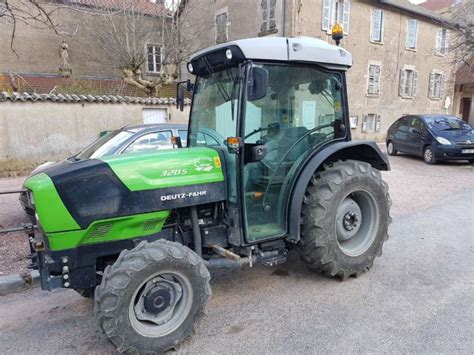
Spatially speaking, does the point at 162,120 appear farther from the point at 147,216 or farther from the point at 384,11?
the point at 384,11

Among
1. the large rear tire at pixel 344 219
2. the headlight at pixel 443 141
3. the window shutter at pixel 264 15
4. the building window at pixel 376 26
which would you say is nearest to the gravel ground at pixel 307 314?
the large rear tire at pixel 344 219

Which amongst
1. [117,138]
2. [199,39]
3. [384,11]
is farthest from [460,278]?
[384,11]

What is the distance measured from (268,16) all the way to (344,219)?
44.6 ft

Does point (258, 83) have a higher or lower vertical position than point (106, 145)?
higher

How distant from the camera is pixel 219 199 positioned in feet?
10.1

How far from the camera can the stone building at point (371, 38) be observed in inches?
594

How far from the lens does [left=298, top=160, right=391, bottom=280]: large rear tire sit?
131 inches

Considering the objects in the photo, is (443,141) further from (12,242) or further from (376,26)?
(12,242)

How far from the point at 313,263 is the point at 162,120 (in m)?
9.93

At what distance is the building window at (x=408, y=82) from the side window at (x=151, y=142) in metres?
17.2

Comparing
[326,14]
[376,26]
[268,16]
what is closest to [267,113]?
[268,16]

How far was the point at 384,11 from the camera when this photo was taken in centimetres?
1784

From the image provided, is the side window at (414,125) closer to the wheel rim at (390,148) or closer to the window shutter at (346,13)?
the wheel rim at (390,148)

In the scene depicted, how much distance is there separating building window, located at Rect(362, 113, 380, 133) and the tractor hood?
16.7m
